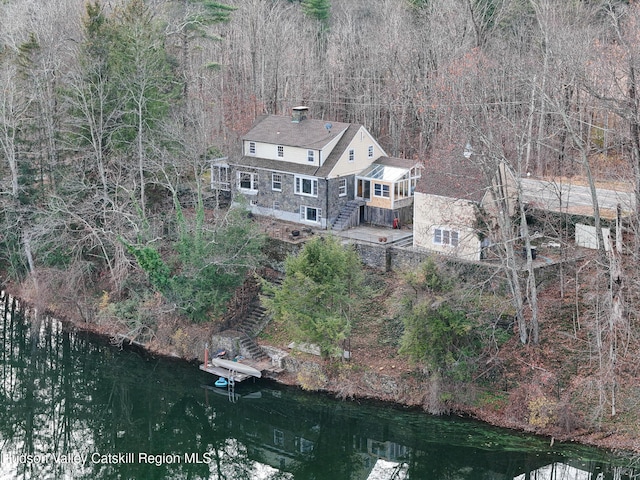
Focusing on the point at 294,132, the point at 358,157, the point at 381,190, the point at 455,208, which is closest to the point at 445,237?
the point at 455,208

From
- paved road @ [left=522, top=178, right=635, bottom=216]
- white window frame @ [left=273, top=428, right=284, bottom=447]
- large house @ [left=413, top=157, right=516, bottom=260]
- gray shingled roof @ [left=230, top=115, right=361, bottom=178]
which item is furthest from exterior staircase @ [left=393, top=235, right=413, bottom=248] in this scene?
white window frame @ [left=273, top=428, right=284, bottom=447]

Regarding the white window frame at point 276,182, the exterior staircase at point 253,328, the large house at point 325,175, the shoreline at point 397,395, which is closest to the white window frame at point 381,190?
the large house at point 325,175

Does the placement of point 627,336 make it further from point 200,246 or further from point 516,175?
point 200,246

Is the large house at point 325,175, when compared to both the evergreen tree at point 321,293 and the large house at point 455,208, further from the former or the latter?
the evergreen tree at point 321,293

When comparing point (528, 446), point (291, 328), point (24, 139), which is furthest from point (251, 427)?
point (24, 139)

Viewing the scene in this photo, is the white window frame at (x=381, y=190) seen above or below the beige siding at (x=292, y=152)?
below

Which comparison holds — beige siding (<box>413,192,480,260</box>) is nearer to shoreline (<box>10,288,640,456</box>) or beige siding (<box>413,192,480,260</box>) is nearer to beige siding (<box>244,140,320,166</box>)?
shoreline (<box>10,288,640,456</box>)

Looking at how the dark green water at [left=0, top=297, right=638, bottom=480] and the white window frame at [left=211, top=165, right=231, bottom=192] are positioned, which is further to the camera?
the white window frame at [left=211, top=165, right=231, bottom=192]
